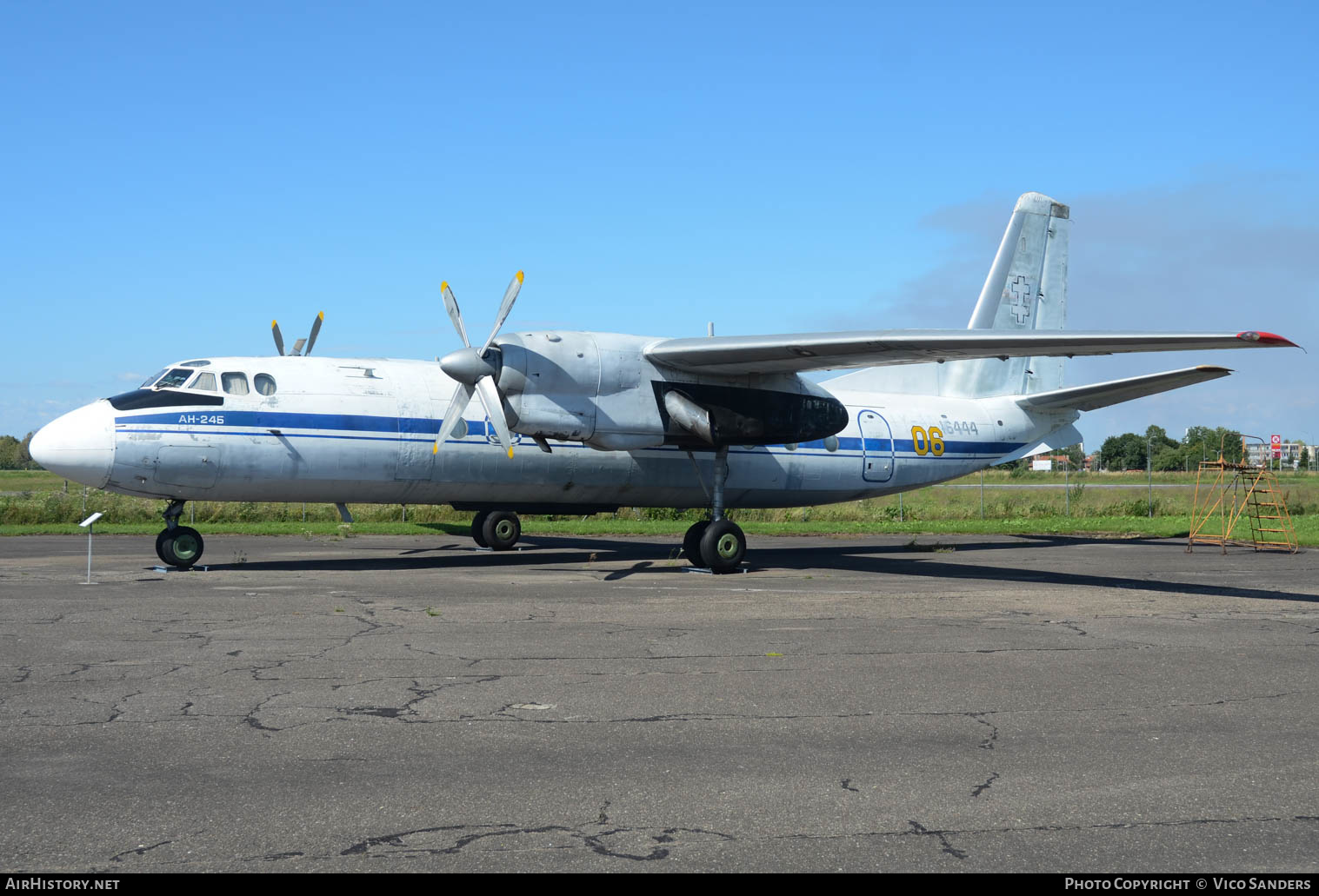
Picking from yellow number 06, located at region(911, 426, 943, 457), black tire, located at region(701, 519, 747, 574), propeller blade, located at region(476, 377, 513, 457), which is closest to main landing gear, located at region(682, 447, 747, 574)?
black tire, located at region(701, 519, 747, 574)

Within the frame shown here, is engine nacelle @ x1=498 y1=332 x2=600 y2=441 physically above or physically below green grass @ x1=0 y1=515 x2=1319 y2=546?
above

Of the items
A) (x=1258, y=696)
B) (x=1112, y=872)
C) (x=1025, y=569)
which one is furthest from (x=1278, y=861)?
(x=1025, y=569)

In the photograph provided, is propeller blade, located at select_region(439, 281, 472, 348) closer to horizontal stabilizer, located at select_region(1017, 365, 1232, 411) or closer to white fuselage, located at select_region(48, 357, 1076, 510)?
white fuselage, located at select_region(48, 357, 1076, 510)

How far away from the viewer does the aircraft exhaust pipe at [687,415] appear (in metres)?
18.7

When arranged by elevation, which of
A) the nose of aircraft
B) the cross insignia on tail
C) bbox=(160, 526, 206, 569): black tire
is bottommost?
bbox=(160, 526, 206, 569): black tire

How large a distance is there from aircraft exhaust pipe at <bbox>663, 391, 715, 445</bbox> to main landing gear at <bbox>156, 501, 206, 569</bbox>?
8.28 metres

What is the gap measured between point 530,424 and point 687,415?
9.15 ft

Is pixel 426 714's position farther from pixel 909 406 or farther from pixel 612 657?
pixel 909 406

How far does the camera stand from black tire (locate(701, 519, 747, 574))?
19.0 m

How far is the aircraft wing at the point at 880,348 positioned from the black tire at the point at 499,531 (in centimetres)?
720

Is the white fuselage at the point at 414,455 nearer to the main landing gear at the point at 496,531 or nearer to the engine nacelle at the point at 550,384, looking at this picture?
the engine nacelle at the point at 550,384

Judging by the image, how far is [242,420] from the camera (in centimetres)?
1798

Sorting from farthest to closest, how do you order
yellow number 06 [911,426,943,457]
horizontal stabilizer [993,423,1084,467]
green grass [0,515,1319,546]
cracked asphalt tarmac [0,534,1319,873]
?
green grass [0,515,1319,546]
horizontal stabilizer [993,423,1084,467]
yellow number 06 [911,426,943,457]
cracked asphalt tarmac [0,534,1319,873]

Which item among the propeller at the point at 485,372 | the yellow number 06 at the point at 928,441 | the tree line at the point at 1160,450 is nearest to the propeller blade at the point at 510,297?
the propeller at the point at 485,372
